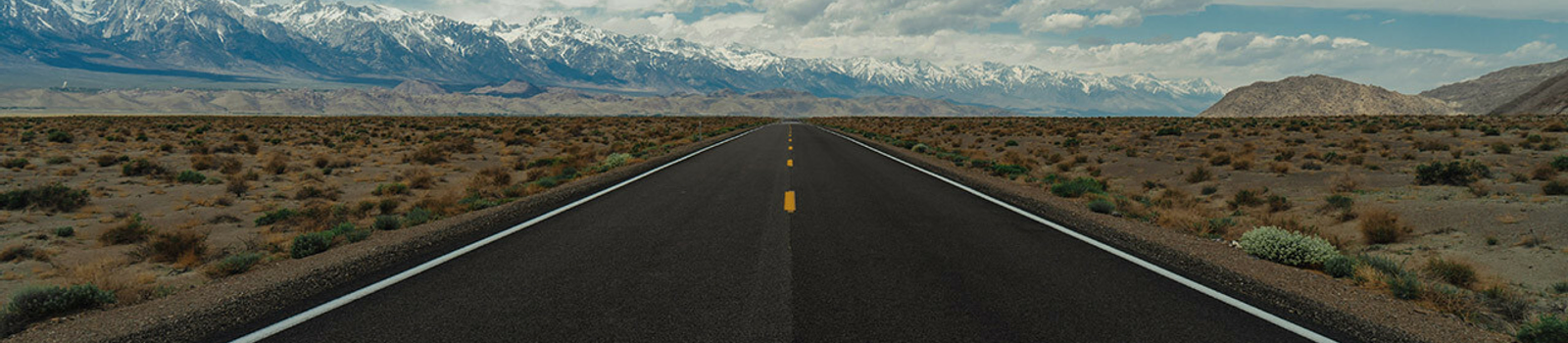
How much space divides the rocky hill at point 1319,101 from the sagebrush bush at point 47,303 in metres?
144

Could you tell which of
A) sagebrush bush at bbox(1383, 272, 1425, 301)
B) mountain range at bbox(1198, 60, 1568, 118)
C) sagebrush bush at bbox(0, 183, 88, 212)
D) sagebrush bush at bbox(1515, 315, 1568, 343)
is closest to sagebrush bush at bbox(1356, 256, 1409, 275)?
sagebrush bush at bbox(1383, 272, 1425, 301)

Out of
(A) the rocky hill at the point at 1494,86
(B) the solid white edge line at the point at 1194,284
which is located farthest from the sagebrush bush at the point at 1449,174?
(A) the rocky hill at the point at 1494,86

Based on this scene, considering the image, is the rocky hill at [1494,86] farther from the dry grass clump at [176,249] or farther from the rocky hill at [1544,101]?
the dry grass clump at [176,249]

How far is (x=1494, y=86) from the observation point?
138m

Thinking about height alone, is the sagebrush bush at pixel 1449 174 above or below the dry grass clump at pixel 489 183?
above

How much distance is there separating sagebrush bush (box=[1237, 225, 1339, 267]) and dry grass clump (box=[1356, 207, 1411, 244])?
2152mm

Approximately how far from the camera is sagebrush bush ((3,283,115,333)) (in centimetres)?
461

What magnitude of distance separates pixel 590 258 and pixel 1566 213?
12178 millimetres

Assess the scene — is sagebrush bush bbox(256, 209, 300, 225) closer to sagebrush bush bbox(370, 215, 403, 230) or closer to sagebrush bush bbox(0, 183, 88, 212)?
sagebrush bush bbox(370, 215, 403, 230)

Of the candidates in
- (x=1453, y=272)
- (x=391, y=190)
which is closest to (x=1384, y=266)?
(x=1453, y=272)

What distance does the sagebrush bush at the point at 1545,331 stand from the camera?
4031mm

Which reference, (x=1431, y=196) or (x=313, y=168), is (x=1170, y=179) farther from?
(x=313, y=168)

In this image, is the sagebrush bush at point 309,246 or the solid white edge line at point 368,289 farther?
the sagebrush bush at point 309,246

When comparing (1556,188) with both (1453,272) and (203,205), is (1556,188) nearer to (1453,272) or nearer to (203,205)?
(1453,272)
